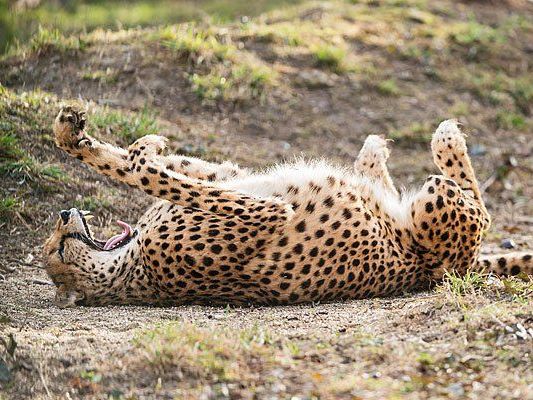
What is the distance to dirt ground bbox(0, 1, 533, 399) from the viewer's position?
362 centimetres

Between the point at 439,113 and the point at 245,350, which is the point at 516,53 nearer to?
the point at 439,113

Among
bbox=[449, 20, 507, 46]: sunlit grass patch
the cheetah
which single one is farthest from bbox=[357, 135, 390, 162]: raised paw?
bbox=[449, 20, 507, 46]: sunlit grass patch

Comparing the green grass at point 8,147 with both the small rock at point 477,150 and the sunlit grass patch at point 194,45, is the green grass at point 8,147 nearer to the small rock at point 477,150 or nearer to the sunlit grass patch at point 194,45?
the sunlit grass patch at point 194,45

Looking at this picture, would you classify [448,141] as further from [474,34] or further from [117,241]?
[474,34]

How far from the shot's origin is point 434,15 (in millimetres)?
10477

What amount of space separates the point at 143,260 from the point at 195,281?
0.31 metres

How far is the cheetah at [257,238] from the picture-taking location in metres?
4.95

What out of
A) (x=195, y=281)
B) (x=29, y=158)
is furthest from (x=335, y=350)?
(x=29, y=158)

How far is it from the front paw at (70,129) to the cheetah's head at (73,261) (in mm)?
369

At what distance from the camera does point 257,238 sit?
4.97 metres

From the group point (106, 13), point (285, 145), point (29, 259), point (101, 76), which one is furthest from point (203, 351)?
point (106, 13)

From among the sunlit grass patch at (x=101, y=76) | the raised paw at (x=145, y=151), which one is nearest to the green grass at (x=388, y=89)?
the sunlit grass patch at (x=101, y=76)

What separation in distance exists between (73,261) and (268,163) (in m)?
2.34

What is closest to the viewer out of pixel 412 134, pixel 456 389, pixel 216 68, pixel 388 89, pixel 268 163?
pixel 456 389
